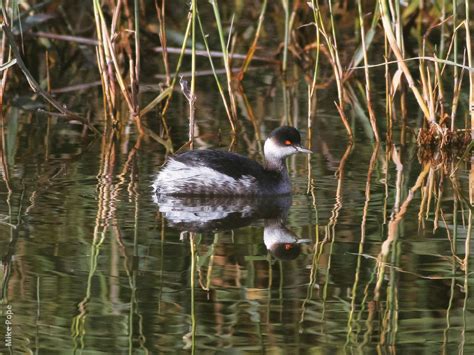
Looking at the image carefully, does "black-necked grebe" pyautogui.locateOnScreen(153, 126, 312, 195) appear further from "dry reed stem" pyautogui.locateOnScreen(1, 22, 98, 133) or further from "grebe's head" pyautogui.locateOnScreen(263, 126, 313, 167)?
"dry reed stem" pyautogui.locateOnScreen(1, 22, 98, 133)

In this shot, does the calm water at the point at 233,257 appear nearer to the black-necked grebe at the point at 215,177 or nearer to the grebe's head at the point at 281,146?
the black-necked grebe at the point at 215,177

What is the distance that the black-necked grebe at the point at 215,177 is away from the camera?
7.39 metres

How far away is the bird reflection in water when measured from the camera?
6.32 metres

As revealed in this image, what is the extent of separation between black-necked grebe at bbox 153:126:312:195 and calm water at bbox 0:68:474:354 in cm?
9

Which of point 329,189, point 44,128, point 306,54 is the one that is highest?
point 306,54

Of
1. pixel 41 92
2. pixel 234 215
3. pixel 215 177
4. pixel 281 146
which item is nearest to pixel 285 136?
pixel 281 146

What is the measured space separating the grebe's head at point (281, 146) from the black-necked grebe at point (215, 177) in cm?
25

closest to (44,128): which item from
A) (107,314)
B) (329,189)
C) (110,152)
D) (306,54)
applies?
(110,152)

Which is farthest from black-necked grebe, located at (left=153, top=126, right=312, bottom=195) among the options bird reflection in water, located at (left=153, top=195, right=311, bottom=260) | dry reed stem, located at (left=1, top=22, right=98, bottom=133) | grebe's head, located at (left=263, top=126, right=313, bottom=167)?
dry reed stem, located at (left=1, top=22, right=98, bottom=133)

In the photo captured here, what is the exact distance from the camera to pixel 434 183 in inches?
305

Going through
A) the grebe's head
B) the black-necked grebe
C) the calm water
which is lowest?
the calm water

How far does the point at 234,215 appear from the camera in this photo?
7062 mm

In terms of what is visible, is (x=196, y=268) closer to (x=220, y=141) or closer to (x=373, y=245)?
(x=373, y=245)

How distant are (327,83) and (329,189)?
4.17 metres
